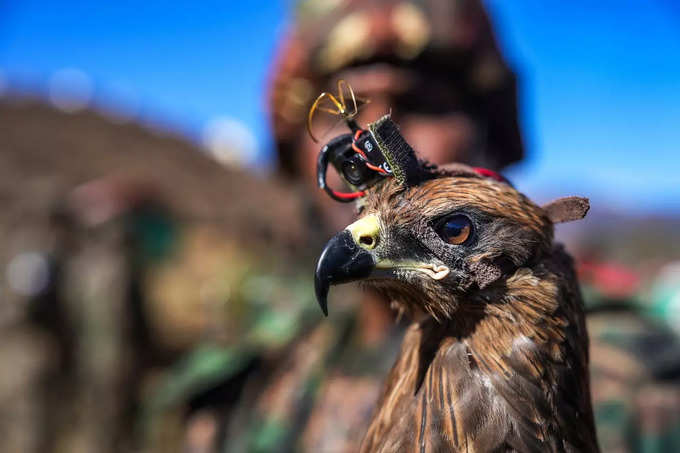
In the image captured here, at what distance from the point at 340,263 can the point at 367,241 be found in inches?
3.1

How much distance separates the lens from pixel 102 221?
8586mm

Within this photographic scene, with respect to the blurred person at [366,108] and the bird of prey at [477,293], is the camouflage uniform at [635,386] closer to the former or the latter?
the blurred person at [366,108]

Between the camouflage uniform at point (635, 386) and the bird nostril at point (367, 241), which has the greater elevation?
the bird nostril at point (367, 241)

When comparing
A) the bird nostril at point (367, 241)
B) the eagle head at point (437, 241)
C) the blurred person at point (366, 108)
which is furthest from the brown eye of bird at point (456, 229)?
the blurred person at point (366, 108)

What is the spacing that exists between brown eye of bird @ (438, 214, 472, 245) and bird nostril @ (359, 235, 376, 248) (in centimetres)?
15

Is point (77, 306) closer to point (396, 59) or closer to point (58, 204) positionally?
point (58, 204)

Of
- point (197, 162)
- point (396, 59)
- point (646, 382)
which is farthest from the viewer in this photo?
point (197, 162)

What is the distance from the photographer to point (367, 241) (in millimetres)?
1239

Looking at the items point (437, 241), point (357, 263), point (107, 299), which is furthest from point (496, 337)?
point (107, 299)

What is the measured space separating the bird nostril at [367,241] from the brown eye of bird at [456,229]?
6.0 inches

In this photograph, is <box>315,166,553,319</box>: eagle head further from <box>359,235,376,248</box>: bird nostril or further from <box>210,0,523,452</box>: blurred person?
<box>210,0,523,452</box>: blurred person

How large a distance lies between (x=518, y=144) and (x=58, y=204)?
792cm

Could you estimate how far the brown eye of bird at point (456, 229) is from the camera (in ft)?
4.07

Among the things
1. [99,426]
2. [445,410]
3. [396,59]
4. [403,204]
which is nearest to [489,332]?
[445,410]
